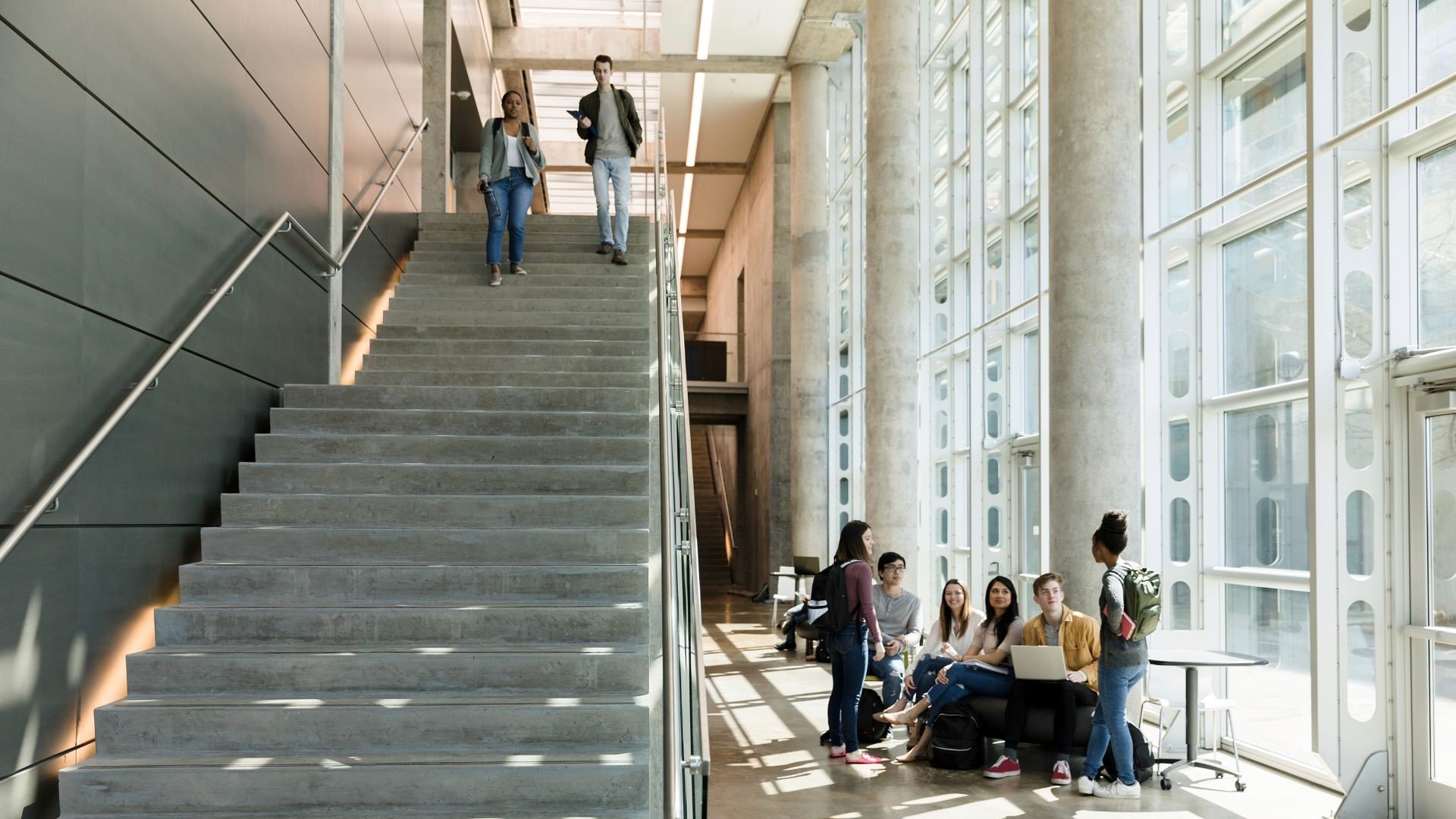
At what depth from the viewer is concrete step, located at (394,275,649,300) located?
9.00 metres

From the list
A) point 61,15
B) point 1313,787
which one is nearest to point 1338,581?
point 1313,787

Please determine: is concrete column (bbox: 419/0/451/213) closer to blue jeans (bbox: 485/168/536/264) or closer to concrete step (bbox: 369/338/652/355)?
blue jeans (bbox: 485/168/536/264)

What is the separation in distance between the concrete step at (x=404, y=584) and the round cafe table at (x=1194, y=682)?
301 cm

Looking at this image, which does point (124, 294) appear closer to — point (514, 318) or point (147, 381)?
point (147, 381)

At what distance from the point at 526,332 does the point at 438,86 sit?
5.91 m

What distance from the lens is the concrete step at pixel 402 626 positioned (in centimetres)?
485

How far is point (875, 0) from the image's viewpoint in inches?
508

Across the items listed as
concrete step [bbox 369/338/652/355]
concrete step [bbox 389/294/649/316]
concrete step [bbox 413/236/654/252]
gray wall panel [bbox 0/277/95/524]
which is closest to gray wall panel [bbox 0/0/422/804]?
gray wall panel [bbox 0/277/95/524]

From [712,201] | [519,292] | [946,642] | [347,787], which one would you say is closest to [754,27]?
[519,292]

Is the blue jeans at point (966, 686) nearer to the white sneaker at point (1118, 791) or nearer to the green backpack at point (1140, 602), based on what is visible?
the white sneaker at point (1118, 791)

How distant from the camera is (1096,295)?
23.8ft

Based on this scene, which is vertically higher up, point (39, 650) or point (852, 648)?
point (39, 650)

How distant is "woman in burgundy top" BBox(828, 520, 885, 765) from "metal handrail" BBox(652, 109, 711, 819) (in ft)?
5.59

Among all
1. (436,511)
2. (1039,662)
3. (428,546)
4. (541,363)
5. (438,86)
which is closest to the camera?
(428,546)
